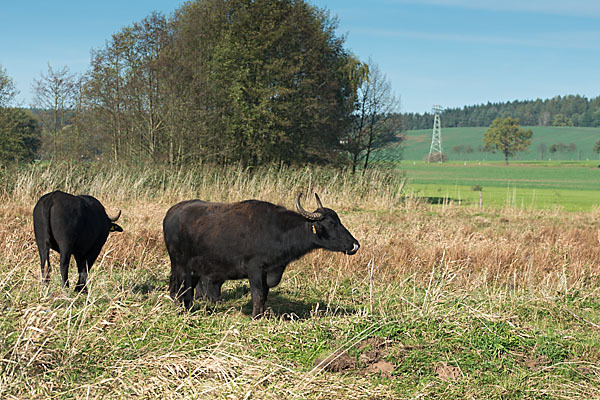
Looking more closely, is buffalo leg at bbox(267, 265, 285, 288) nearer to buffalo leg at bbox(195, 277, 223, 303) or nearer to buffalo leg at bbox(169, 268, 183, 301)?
buffalo leg at bbox(195, 277, 223, 303)

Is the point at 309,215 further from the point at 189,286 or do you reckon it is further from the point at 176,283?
the point at 176,283

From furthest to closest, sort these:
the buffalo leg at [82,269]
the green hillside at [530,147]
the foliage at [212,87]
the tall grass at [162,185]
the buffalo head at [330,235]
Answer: the green hillside at [530,147] < the foliage at [212,87] < the tall grass at [162,185] < the buffalo leg at [82,269] < the buffalo head at [330,235]

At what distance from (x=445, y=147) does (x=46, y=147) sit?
147373mm

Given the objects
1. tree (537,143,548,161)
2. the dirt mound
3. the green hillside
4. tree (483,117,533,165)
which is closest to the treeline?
the dirt mound

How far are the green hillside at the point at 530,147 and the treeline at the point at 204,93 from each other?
111721mm

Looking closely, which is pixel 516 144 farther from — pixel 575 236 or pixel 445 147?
pixel 575 236

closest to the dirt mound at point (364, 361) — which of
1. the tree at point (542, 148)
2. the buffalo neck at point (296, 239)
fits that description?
the buffalo neck at point (296, 239)

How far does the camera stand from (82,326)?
5656 mm

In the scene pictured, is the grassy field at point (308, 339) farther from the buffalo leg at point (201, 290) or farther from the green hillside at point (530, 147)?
the green hillside at point (530, 147)

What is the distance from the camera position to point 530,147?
157250 mm

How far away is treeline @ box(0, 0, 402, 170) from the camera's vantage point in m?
28.7

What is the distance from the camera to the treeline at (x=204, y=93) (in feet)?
94.2

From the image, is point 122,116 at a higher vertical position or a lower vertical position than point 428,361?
higher

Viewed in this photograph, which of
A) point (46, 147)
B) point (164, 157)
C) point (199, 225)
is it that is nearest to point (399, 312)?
point (199, 225)
